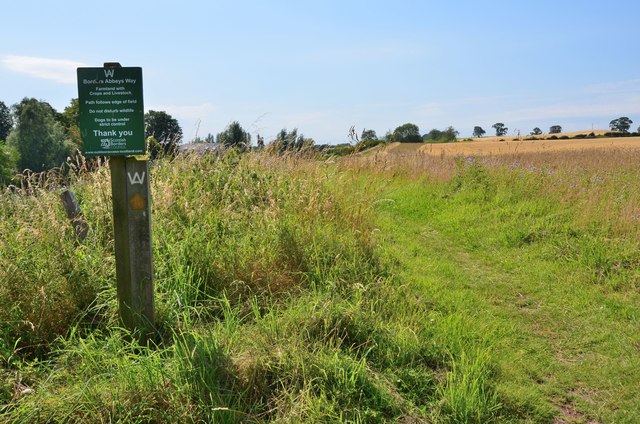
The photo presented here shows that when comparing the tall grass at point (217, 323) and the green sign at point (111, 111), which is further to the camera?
the green sign at point (111, 111)

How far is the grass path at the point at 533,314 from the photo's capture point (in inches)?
127

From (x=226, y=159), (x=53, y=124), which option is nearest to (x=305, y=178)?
(x=226, y=159)

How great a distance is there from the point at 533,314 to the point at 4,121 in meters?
84.4

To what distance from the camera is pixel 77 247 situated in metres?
4.29

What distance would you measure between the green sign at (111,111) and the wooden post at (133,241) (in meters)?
0.12

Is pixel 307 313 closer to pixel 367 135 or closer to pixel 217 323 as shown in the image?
pixel 217 323

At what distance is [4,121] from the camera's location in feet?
234

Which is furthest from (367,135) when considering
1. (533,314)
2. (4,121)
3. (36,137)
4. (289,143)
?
(4,121)

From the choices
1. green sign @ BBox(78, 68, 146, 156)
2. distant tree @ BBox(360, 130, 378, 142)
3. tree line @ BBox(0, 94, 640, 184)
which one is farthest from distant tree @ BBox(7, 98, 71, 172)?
green sign @ BBox(78, 68, 146, 156)

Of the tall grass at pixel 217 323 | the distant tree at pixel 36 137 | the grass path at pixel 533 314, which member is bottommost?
the grass path at pixel 533 314

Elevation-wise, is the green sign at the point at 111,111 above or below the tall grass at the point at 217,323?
above

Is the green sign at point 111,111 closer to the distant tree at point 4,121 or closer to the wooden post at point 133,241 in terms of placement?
the wooden post at point 133,241

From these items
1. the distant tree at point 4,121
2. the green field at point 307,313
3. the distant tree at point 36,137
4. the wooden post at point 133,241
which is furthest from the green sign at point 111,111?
the distant tree at point 4,121

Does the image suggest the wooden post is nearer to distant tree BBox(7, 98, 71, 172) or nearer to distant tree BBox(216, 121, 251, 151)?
distant tree BBox(216, 121, 251, 151)
